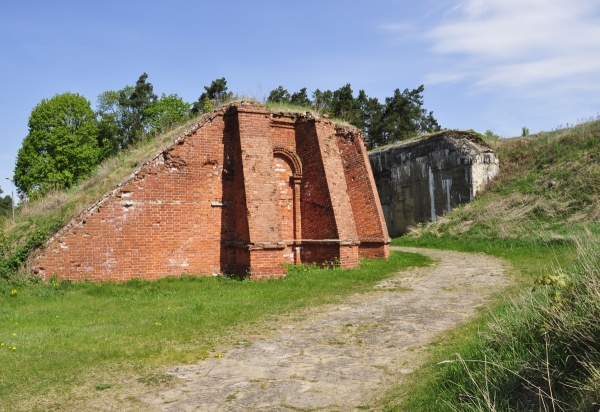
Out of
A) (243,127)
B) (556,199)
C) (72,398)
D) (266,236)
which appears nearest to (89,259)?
(266,236)

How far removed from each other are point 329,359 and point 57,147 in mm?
37036

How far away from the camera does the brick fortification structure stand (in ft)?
37.5

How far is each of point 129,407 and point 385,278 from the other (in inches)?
330

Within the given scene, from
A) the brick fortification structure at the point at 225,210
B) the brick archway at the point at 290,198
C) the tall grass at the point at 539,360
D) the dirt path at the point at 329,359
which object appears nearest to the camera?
the tall grass at the point at 539,360

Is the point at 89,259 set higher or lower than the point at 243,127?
lower

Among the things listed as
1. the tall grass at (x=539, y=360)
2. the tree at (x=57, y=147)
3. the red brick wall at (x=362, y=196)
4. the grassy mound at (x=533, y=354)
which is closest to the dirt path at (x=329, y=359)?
the grassy mound at (x=533, y=354)

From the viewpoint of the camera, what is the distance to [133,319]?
8.17 metres

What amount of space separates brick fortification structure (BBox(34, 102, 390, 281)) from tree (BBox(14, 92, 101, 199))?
27301 mm

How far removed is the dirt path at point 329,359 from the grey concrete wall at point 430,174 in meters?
14.2

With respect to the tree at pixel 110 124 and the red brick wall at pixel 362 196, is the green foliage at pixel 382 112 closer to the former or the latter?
the tree at pixel 110 124

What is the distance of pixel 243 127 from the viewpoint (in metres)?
12.8

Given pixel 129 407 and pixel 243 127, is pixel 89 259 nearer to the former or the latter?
pixel 243 127

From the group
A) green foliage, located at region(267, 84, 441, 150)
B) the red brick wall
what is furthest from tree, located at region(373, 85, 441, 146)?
the red brick wall

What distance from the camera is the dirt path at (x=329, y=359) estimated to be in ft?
15.4
